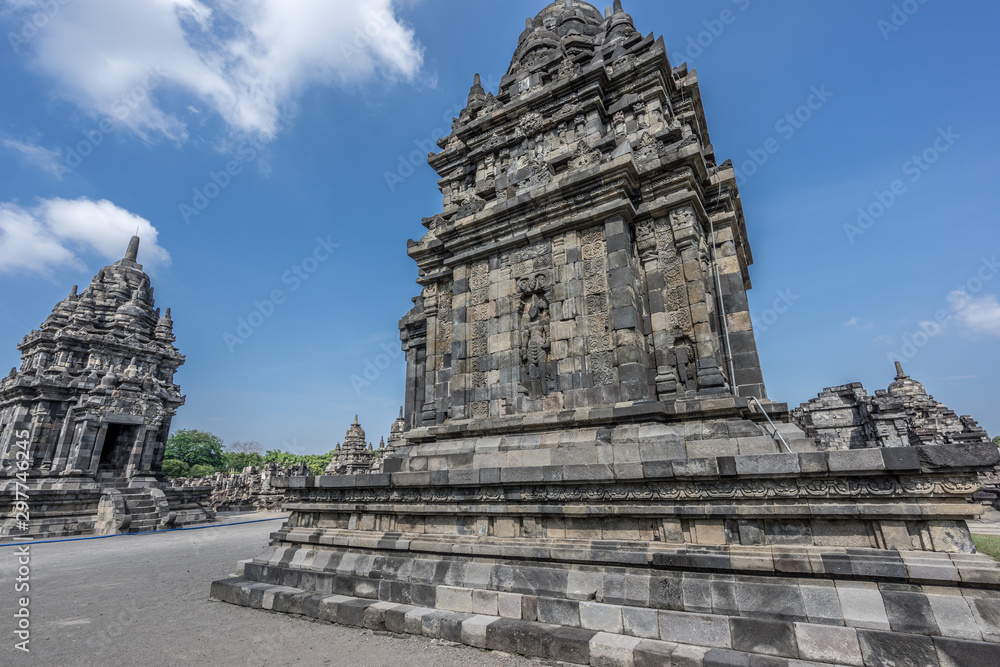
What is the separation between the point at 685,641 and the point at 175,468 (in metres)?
78.6

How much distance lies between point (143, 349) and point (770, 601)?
33316 millimetres

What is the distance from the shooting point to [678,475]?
545 cm

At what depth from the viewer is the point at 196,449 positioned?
75.4 m

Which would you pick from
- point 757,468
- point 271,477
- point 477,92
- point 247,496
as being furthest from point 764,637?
point 271,477

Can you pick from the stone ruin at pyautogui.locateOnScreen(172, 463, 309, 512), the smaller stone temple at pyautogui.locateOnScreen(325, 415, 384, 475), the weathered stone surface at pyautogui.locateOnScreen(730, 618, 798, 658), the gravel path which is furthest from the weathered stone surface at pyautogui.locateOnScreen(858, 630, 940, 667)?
the smaller stone temple at pyautogui.locateOnScreen(325, 415, 384, 475)

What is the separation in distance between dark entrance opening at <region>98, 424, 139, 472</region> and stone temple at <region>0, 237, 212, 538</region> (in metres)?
0.05

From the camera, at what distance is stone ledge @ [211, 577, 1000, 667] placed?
4.05 metres

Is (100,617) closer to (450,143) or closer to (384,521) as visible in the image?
(384,521)

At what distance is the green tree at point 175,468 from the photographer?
6433cm

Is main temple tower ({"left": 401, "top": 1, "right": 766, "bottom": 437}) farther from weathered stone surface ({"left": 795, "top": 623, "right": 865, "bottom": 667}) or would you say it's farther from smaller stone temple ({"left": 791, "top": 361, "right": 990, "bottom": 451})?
smaller stone temple ({"left": 791, "top": 361, "right": 990, "bottom": 451})

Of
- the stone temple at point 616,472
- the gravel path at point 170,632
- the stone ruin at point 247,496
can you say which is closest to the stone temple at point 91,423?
the stone ruin at point 247,496

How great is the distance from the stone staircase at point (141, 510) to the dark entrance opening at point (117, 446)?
2.57 m

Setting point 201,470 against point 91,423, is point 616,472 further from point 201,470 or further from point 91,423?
point 201,470

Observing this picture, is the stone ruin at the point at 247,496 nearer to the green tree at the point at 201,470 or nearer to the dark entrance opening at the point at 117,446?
the dark entrance opening at the point at 117,446
